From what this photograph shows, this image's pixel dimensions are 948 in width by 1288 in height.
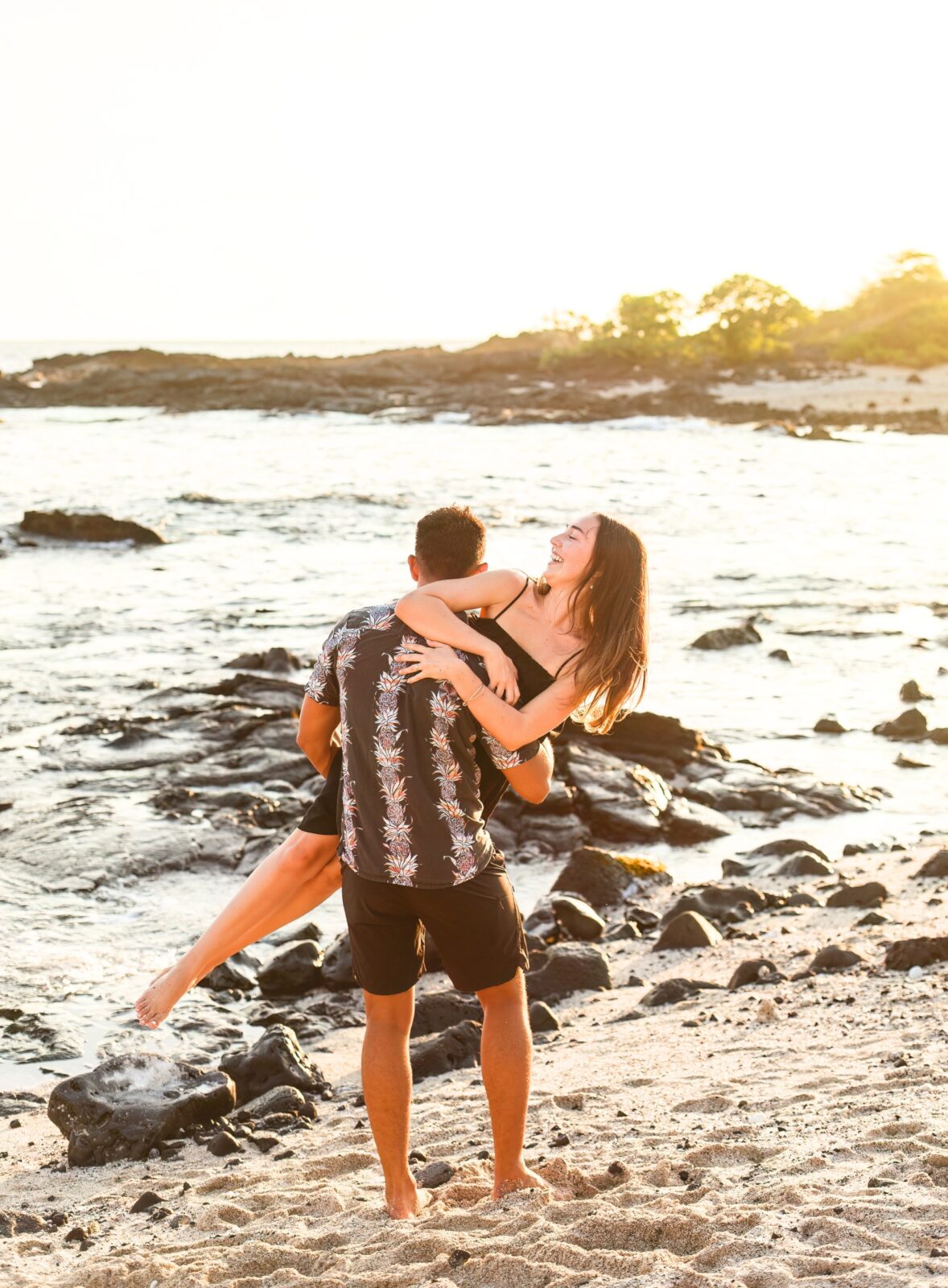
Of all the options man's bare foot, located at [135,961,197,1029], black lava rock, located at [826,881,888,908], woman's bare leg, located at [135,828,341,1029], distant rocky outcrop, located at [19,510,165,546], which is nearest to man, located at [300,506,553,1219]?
woman's bare leg, located at [135,828,341,1029]

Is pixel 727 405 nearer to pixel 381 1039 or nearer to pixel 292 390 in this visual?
pixel 292 390

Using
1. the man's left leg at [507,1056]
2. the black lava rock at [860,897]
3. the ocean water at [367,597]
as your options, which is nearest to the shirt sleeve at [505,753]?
the man's left leg at [507,1056]

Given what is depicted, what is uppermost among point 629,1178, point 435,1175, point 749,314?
point 749,314

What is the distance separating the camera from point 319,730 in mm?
3648

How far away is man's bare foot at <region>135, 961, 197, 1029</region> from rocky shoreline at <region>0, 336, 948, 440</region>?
38.7 metres

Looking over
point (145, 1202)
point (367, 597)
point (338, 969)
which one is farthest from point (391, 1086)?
point (367, 597)

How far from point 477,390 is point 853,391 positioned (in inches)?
630

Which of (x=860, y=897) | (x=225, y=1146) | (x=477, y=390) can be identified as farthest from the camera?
(x=477, y=390)

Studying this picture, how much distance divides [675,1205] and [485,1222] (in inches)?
19.2

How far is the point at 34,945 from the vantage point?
6527 millimetres

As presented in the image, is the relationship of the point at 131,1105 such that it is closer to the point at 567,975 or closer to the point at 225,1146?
the point at 225,1146

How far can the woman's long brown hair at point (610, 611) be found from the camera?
11.1 ft

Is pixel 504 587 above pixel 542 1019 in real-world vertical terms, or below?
above

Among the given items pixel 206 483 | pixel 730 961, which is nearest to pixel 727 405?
pixel 206 483
